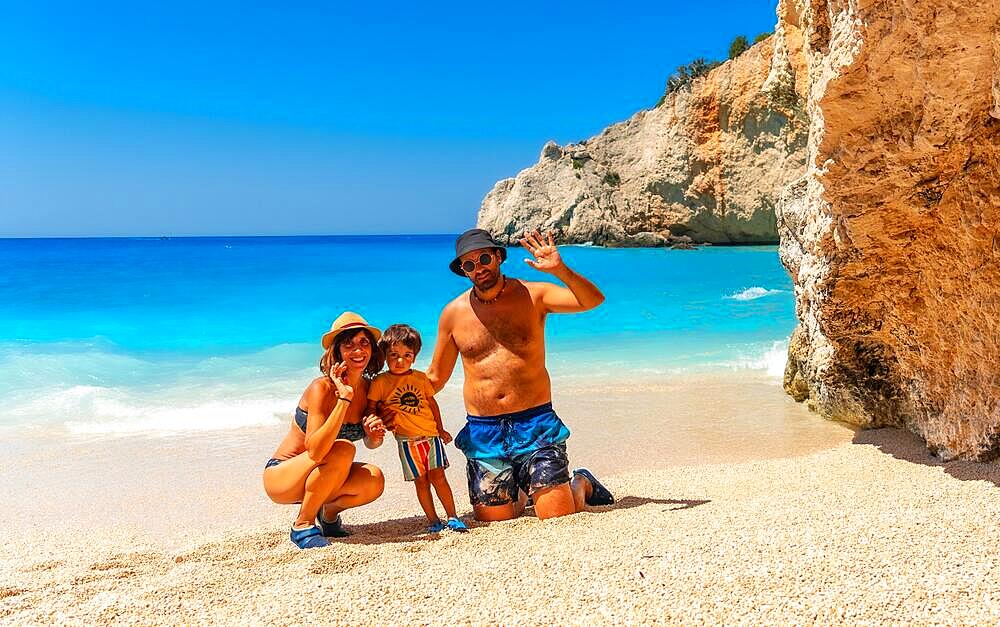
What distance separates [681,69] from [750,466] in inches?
1606

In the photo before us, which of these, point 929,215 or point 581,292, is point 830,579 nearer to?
point 581,292

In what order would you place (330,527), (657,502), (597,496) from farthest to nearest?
(597,496) → (657,502) → (330,527)

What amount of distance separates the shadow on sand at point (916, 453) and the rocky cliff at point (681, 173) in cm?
2954

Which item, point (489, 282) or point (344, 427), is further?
point (489, 282)

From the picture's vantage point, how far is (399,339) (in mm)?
3373

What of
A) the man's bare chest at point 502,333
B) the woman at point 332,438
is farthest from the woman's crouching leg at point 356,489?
the man's bare chest at point 502,333

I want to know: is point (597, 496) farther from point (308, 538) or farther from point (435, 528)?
point (308, 538)

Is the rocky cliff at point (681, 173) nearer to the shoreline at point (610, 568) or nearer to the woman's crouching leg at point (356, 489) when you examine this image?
the shoreline at point (610, 568)

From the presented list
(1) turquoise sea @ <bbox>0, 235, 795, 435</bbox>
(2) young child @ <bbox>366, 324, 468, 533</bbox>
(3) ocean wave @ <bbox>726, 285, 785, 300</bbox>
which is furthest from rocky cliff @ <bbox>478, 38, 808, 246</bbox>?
(2) young child @ <bbox>366, 324, 468, 533</bbox>

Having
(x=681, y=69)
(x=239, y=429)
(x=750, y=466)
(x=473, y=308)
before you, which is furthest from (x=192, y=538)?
(x=681, y=69)

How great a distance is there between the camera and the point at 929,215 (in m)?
3.59

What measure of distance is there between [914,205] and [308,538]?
329 cm

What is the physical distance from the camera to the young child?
11.0 ft

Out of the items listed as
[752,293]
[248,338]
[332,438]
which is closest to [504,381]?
[332,438]
